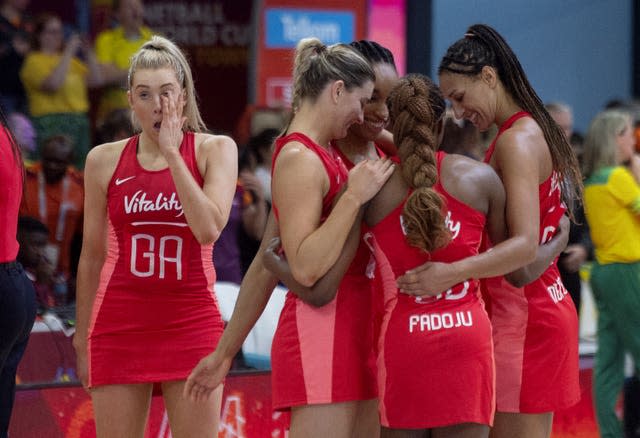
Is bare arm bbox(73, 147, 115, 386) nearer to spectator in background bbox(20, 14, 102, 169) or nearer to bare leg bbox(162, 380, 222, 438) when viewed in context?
bare leg bbox(162, 380, 222, 438)

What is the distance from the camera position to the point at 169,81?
3.89 m

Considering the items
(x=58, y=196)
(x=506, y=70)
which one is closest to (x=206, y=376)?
(x=506, y=70)

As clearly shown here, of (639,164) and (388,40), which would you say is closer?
(639,164)

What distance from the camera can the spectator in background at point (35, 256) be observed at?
20.9ft

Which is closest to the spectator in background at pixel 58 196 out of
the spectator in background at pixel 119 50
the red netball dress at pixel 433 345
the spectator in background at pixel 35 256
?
the spectator in background at pixel 35 256

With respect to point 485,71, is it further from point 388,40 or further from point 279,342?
point 388,40

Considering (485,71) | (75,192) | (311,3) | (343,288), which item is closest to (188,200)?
(343,288)

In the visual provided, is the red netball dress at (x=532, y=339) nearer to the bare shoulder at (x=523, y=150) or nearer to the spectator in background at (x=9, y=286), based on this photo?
the bare shoulder at (x=523, y=150)

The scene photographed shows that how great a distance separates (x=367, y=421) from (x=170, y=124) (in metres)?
1.15

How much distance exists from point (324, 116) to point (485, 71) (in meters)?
0.66

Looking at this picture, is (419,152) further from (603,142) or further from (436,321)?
(603,142)

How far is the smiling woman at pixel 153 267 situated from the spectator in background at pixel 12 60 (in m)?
5.01

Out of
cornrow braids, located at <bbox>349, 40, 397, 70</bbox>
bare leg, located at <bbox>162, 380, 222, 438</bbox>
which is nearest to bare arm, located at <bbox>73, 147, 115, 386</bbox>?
bare leg, located at <bbox>162, 380, 222, 438</bbox>

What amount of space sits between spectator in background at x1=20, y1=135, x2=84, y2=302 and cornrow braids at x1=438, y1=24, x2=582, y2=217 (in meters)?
→ 4.00
